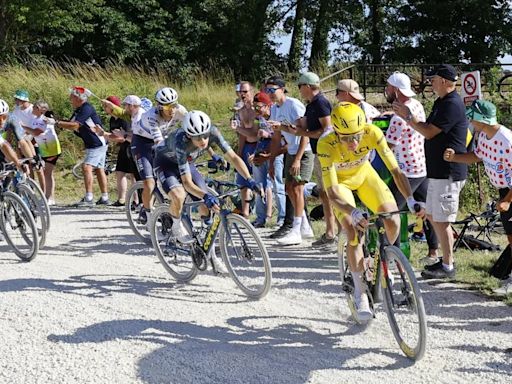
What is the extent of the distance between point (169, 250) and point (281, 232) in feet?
7.52

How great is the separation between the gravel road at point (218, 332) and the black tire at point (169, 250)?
14 centimetres

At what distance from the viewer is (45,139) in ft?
44.2

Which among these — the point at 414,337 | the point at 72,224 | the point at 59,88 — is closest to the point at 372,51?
the point at 59,88

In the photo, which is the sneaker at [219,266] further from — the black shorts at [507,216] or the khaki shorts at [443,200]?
the black shorts at [507,216]

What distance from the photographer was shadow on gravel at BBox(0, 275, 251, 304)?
287 inches

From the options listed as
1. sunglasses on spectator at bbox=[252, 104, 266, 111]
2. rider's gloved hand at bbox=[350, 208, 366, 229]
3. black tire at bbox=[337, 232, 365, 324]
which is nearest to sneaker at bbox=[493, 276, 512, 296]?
black tire at bbox=[337, 232, 365, 324]

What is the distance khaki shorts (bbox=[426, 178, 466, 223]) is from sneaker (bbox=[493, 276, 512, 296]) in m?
0.77

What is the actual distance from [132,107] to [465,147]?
5365mm

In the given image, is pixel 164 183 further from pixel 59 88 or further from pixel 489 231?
pixel 59 88

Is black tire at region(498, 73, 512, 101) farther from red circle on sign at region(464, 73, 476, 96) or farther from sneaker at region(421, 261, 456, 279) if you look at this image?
sneaker at region(421, 261, 456, 279)

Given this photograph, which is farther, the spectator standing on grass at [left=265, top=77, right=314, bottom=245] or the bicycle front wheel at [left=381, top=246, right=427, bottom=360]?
the spectator standing on grass at [left=265, top=77, right=314, bottom=245]

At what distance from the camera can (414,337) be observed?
5.34 metres

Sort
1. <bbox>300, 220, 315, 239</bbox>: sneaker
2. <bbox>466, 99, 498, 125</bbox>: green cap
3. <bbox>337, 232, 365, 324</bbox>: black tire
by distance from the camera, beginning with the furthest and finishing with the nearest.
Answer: <bbox>300, 220, 315, 239</bbox>: sneaker
<bbox>466, 99, 498, 125</bbox>: green cap
<bbox>337, 232, 365, 324</bbox>: black tire

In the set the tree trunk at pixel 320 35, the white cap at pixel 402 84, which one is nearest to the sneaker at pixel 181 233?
the white cap at pixel 402 84
